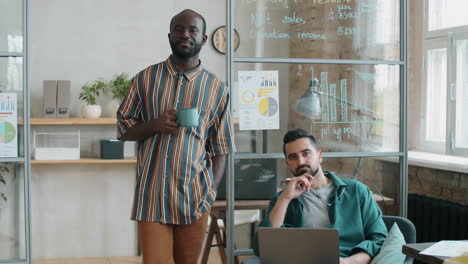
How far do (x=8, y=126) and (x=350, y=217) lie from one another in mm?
1965

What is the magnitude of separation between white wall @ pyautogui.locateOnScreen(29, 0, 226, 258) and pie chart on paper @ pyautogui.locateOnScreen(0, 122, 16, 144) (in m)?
1.73

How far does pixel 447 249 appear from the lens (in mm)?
1886

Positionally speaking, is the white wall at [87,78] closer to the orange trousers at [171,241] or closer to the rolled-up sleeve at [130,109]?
the rolled-up sleeve at [130,109]

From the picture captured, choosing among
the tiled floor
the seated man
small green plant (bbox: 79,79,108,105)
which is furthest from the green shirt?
small green plant (bbox: 79,79,108,105)

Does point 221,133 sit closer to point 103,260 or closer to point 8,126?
point 8,126

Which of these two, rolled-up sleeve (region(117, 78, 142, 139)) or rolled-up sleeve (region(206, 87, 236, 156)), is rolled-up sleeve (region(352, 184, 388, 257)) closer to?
rolled-up sleeve (region(206, 87, 236, 156))

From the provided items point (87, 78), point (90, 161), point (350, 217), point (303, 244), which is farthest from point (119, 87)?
point (303, 244)

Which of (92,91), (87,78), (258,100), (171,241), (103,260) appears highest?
(87,78)

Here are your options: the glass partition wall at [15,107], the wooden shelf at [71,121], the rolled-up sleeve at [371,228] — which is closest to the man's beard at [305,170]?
the rolled-up sleeve at [371,228]

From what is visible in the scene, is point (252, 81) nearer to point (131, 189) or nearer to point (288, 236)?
point (288, 236)

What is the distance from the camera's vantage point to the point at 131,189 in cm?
505

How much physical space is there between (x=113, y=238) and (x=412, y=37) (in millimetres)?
3038

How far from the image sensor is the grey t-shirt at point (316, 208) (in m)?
2.43

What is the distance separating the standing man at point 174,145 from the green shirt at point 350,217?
33 cm
